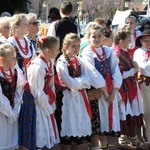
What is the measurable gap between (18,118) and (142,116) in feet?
6.46

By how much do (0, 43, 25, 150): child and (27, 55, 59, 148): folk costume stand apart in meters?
0.19

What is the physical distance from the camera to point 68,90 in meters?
4.95

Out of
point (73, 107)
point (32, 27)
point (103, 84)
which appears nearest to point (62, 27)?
point (32, 27)

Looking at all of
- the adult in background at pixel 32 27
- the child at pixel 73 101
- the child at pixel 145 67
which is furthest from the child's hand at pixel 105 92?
the adult in background at pixel 32 27

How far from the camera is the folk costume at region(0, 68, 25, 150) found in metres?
4.59

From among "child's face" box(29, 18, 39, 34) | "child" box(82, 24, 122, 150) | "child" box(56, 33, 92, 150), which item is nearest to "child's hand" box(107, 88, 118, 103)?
"child" box(82, 24, 122, 150)

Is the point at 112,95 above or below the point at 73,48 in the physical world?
below

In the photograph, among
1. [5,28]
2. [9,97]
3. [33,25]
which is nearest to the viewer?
[9,97]

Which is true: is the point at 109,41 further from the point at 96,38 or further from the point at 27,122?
the point at 27,122

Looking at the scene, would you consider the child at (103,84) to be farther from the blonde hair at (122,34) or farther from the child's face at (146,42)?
the child's face at (146,42)

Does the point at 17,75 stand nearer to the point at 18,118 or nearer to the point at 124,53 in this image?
the point at 18,118

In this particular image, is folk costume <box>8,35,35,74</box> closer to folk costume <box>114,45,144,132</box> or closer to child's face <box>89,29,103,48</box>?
child's face <box>89,29,103,48</box>

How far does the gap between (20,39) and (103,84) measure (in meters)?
1.29

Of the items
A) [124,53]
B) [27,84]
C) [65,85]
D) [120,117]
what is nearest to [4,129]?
[27,84]
